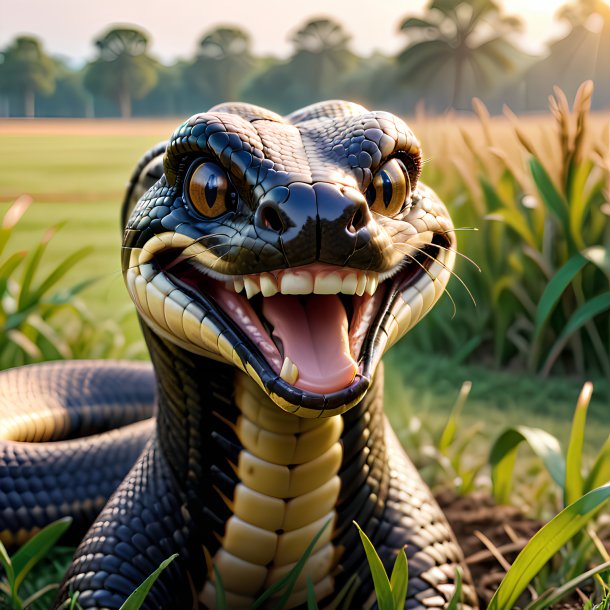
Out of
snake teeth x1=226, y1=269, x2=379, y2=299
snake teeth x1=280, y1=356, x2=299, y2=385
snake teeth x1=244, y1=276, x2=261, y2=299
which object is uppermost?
snake teeth x1=226, y1=269, x2=379, y2=299

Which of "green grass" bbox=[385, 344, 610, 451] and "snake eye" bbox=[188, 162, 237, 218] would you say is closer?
"snake eye" bbox=[188, 162, 237, 218]

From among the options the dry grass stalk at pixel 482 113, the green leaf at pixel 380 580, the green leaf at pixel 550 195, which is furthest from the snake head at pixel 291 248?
the dry grass stalk at pixel 482 113

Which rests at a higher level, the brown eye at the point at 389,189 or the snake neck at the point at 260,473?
the brown eye at the point at 389,189

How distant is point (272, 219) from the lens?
1.32 meters

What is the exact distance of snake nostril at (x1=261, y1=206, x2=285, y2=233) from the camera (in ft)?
4.27

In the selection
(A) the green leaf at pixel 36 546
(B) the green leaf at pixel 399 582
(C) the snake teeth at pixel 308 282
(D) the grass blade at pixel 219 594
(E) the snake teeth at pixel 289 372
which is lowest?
(A) the green leaf at pixel 36 546

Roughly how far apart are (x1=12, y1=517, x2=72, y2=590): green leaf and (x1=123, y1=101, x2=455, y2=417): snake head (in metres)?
0.61

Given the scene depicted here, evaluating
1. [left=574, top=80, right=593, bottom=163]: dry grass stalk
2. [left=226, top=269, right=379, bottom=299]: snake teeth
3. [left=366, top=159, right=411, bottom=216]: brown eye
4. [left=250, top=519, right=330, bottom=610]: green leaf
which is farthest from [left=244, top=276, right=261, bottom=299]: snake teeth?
[left=574, top=80, right=593, bottom=163]: dry grass stalk

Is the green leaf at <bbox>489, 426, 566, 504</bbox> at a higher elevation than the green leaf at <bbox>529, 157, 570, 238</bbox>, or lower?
lower

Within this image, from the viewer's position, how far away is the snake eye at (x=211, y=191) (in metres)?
1.45

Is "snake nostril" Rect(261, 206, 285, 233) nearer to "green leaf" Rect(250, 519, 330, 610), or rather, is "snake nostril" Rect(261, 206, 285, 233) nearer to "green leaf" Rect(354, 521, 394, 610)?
"green leaf" Rect(354, 521, 394, 610)

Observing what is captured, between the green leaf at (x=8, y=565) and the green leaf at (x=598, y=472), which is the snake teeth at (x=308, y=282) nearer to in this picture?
the green leaf at (x=8, y=565)

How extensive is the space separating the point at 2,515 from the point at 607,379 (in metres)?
2.75

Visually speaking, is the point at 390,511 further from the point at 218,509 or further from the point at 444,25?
the point at 444,25
